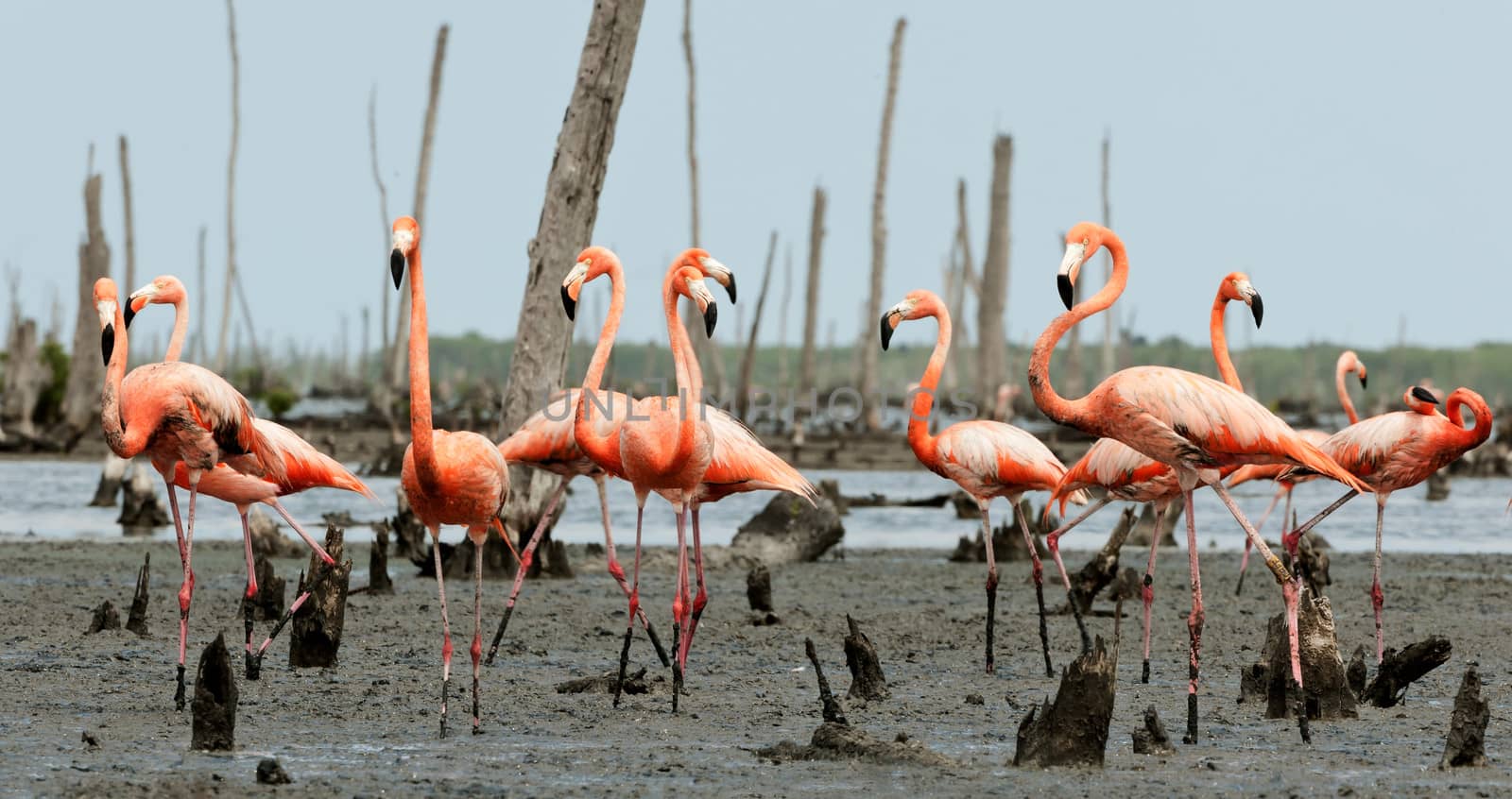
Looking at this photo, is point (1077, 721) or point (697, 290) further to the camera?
point (697, 290)

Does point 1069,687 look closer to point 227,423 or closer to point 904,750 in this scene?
point 904,750

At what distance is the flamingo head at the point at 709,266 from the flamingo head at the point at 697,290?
1.0 inches

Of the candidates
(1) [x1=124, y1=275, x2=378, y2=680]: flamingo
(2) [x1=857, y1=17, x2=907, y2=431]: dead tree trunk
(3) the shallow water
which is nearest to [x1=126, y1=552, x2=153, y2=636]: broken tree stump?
(1) [x1=124, y1=275, x2=378, y2=680]: flamingo

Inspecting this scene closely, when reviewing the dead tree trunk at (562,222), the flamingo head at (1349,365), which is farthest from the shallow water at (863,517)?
the dead tree trunk at (562,222)

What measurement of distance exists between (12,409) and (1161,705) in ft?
84.9

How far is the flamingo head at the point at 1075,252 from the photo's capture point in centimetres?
631

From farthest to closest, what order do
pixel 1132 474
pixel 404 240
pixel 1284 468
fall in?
pixel 1284 468, pixel 1132 474, pixel 404 240

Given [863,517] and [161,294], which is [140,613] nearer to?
[161,294]

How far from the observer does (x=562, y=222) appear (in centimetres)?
1109

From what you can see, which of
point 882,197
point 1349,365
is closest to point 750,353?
point 882,197

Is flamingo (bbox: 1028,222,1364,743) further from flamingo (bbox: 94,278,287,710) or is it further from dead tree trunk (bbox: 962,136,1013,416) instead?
dead tree trunk (bbox: 962,136,1013,416)

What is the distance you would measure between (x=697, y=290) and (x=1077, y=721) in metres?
2.25

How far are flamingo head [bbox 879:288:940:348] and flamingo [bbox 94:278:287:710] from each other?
10.2 ft

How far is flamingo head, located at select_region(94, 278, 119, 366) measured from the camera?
7070 millimetres
